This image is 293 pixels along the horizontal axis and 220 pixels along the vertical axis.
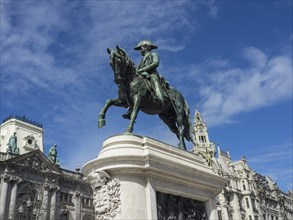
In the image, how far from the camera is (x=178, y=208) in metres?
9.87

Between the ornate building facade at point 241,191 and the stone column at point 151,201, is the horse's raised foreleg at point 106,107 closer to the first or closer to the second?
the stone column at point 151,201

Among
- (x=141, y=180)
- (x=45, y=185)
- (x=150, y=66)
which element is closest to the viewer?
(x=141, y=180)

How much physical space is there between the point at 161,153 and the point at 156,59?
3522 mm

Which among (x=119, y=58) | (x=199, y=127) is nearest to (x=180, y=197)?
(x=119, y=58)

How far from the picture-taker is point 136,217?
8.62m

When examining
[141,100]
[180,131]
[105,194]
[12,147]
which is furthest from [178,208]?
[12,147]

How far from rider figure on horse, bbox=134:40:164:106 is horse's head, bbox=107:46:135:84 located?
842mm

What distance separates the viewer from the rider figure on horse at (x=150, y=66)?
11.3 m

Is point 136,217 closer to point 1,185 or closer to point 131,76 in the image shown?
point 131,76

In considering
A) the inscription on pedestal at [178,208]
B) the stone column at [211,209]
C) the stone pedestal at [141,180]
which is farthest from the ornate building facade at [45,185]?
the stone pedestal at [141,180]

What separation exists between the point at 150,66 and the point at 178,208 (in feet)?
15.0

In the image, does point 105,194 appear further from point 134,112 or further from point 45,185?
point 45,185

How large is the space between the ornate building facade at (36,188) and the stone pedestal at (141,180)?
30.3 metres

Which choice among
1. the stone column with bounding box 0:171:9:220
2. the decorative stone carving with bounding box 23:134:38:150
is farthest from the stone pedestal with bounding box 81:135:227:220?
the decorative stone carving with bounding box 23:134:38:150
